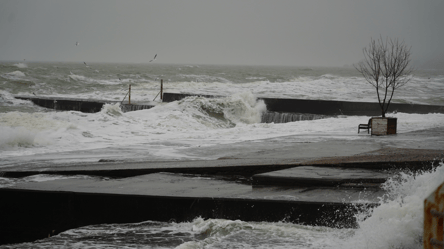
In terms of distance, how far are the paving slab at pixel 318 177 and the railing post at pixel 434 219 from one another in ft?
10.7

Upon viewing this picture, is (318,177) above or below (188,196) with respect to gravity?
above

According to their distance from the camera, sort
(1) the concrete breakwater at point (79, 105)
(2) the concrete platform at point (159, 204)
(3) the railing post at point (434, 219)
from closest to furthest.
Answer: (3) the railing post at point (434, 219) → (2) the concrete platform at point (159, 204) → (1) the concrete breakwater at point (79, 105)

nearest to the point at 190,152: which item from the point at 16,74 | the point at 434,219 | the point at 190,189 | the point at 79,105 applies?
the point at 190,189

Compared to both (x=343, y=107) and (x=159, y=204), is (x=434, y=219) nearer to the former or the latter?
(x=159, y=204)

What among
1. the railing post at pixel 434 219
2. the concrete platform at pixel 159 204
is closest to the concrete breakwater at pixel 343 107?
the concrete platform at pixel 159 204

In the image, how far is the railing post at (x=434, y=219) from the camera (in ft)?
4.67

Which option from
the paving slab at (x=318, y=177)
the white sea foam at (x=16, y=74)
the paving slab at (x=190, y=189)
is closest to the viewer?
the paving slab at (x=190, y=189)

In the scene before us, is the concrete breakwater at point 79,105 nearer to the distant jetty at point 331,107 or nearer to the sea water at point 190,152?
the distant jetty at point 331,107

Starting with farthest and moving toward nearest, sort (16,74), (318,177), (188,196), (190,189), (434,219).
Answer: (16,74) → (190,189) → (318,177) → (188,196) → (434,219)

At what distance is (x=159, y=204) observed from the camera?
14.7ft

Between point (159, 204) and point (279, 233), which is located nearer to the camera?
point (279, 233)

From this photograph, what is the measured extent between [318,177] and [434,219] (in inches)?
131

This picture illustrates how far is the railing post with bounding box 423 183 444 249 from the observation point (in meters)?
1.42

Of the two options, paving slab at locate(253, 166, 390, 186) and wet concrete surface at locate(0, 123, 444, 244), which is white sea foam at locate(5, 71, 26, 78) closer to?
wet concrete surface at locate(0, 123, 444, 244)
